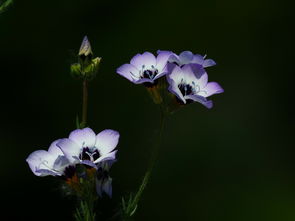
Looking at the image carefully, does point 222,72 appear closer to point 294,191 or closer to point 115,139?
point 294,191

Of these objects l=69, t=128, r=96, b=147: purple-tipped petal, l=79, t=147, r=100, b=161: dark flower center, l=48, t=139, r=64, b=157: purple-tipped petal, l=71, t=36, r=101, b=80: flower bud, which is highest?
l=71, t=36, r=101, b=80: flower bud

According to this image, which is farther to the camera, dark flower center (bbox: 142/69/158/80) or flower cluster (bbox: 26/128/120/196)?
dark flower center (bbox: 142/69/158/80)

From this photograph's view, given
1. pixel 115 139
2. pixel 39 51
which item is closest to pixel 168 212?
pixel 39 51

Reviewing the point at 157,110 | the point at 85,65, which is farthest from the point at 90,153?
the point at 157,110

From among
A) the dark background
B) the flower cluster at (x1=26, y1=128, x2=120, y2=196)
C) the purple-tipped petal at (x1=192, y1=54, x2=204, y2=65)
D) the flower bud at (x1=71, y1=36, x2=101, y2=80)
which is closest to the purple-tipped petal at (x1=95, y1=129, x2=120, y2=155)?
the flower cluster at (x1=26, y1=128, x2=120, y2=196)

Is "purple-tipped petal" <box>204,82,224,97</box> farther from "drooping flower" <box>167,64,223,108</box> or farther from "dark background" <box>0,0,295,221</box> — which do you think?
"dark background" <box>0,0,295,221</box>

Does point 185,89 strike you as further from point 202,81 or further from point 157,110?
point 157,110
